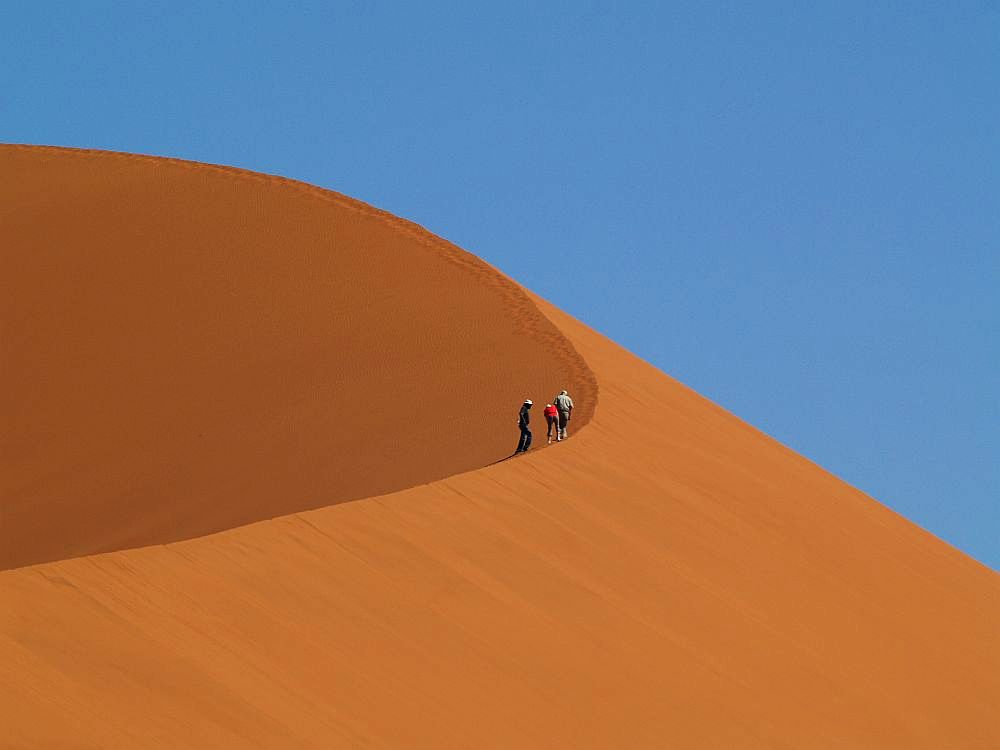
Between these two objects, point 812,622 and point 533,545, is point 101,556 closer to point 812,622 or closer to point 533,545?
point 533,545

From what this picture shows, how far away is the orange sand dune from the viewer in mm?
10562

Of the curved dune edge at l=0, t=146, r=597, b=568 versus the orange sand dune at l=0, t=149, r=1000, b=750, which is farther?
the curved dune edge at l=0, t=146, r=597, b=568

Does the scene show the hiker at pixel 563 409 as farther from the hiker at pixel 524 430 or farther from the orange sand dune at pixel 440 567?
the hiker at pixel 524 430

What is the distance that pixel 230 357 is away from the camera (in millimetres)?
22141

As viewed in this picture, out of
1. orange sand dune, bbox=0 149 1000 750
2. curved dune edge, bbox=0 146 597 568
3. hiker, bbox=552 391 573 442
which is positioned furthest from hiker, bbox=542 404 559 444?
curved dune edge, bbox=0 146 597 568

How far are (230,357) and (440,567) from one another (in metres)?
9.31

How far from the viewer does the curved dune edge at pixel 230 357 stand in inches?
723

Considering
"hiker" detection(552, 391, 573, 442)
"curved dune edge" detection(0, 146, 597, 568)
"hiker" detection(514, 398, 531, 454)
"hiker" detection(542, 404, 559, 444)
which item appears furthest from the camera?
"hiker" detection(552, 391, 573, 442)

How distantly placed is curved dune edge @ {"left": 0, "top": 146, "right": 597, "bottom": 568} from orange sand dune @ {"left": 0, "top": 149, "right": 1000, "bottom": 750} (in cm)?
6

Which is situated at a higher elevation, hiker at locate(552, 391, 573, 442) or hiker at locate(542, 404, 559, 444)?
hiker at locate(552, 391, 573, 442)

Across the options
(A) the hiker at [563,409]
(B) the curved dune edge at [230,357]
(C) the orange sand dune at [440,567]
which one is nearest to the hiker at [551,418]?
(A) the hiker at [563,409]

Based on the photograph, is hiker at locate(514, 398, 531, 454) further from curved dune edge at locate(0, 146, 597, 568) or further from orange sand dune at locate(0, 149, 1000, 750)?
orange sand dune at locate(0, 149, 1000, 750)

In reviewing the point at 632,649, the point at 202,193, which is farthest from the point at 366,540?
the point at 202,193

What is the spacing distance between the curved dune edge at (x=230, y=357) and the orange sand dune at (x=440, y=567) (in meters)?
0.06
